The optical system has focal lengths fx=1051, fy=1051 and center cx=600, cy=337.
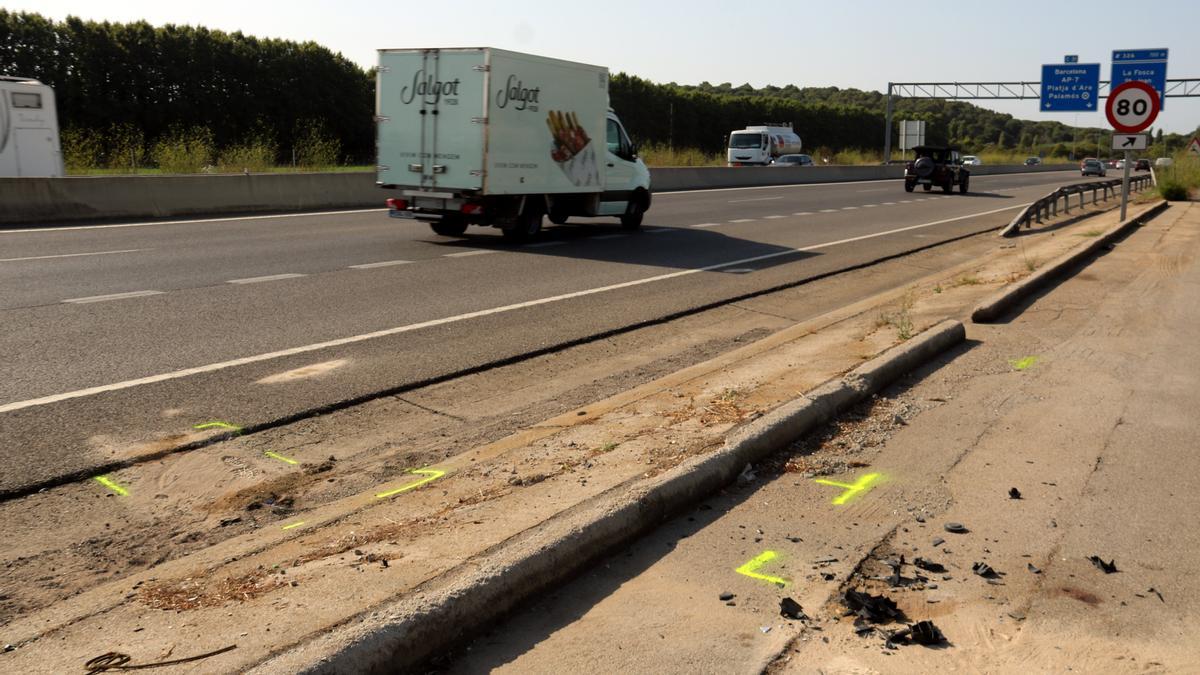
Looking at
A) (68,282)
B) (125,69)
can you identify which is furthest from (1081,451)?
(125,69)

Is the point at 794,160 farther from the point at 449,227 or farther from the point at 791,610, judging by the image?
the point at 791,610

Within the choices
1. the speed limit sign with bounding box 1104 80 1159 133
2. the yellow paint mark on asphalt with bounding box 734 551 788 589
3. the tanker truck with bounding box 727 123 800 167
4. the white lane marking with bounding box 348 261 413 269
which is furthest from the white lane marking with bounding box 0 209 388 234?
the tanker truck with bounding box 727 123 800 167

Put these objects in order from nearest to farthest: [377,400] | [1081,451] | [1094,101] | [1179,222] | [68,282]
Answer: [1081,451]
[377,400]
[68,282]
[1179,222]
[1094,101]

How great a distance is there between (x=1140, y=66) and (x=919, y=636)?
27210 millimetres

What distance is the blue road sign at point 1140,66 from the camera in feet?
84.1

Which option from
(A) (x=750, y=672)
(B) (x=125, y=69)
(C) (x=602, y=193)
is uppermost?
(B) (x=125, y=69)

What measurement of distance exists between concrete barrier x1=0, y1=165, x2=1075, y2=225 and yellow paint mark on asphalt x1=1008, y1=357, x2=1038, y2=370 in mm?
16147

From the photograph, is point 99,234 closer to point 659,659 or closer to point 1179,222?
point 659,659

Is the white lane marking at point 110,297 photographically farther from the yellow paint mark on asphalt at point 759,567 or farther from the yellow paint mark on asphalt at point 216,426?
the yellow paint mark on asphalt at point 759,567

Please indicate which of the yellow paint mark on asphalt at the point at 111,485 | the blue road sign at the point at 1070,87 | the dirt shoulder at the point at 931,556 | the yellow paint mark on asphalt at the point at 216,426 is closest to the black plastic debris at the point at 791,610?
the dirt shoulder at the point at 931,556

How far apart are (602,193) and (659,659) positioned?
15655mm

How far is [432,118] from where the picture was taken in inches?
642

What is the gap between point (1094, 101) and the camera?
5484 cm

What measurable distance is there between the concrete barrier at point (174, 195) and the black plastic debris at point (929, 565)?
57.5 ft
